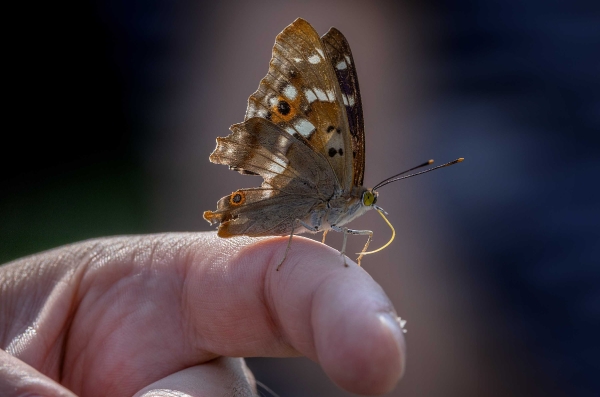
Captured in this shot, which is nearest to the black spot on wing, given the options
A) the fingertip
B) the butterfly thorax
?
the butterfly thorax

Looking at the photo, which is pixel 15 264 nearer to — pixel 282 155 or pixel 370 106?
pixel 282 155

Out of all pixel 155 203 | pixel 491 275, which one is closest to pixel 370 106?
pixel 491 275

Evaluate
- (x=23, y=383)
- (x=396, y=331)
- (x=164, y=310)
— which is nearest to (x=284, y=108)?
(x=164, y=310)

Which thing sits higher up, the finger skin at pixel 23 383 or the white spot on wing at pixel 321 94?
the white spot on wing at pixel 321 94

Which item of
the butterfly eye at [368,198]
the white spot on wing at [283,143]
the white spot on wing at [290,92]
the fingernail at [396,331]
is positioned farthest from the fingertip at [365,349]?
the white spot on wing at [290,92]

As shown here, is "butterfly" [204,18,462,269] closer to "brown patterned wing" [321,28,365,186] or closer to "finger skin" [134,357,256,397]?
"brown patterned wing" [321,28,365,186]

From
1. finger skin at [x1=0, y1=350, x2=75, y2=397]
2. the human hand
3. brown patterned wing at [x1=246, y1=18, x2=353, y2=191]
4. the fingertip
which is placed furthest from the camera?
brown patterned wing at [x1=246, y1=18, x2=353, y2=191]

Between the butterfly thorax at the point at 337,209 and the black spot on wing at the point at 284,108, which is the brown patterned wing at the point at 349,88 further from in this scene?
the black spot on wing at the point at 284,108
